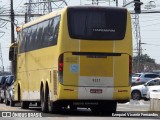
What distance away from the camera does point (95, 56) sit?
23406mm

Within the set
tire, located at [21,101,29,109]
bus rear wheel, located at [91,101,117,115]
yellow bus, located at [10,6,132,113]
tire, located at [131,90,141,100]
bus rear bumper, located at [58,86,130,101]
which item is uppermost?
yellow bus, located at [10,6,132,113]

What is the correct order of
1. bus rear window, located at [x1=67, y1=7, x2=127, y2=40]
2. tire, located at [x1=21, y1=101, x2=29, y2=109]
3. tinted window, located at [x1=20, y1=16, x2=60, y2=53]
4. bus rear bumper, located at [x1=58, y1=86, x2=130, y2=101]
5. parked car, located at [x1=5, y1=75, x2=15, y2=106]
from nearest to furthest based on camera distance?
bus rear bumper, located at [x1=58, y1=86, x2=130, y2=101], bus rear window, located at [x1=67, y1=7, x2=127, y2=40], tinted window, located at [x1=20, y1=16, x2=60, y2=53], tire, located at [x1=21, y1=101, x2=29, y2=109], parked car, located at [x1=5, y1=75, x2=15, y2=106]

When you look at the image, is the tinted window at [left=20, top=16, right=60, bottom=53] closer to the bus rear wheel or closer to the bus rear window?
the bus rear window

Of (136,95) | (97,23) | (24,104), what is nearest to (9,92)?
(24,104)

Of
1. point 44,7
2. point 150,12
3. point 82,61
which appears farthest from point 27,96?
point 44,7

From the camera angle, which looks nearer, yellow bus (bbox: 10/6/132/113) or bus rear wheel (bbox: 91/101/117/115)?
yellow bus (bbox: 10/6/132/113)

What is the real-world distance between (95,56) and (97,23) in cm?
119

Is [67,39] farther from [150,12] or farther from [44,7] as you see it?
[44,7]

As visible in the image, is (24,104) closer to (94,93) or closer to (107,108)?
(107,108)

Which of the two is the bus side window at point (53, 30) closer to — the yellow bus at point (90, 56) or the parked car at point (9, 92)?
the yellow bus at point (90, 56)

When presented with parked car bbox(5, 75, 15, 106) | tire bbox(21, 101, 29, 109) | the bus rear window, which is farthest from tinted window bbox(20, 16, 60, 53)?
parked car bbox(5, 75, 15, 106)

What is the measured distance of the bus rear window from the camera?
23.3 metres

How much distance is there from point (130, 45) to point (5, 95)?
15344mm

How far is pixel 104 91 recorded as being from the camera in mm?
23438
